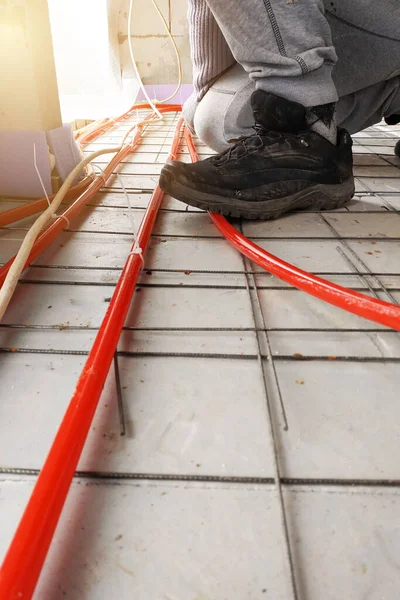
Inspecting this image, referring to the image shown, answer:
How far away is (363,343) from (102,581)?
50 cm

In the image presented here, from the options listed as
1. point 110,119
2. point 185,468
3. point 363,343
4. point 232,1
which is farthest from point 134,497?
point 110,119

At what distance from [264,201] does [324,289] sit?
47 cm

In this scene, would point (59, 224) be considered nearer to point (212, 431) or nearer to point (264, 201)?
point (264, 201)

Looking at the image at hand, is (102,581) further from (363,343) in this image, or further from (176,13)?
(176,13)

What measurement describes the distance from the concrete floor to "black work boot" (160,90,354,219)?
0.21m

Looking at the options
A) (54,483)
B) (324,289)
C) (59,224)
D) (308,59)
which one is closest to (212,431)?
(54,483)

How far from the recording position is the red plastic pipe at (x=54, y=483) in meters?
0.32

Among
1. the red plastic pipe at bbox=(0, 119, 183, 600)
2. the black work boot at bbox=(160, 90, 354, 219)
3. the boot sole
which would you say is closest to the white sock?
the black work boot at bbox=(160, 90, 354, 219)

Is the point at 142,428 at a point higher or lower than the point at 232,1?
lower

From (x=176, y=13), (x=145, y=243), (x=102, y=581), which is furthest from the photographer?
(x=176, y=13)

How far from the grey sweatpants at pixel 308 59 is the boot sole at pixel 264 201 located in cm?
24

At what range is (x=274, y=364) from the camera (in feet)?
2.08

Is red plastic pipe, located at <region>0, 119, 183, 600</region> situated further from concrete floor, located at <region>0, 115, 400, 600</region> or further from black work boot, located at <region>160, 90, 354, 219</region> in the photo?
black work boot, located at <region>160, 90, 354, 219</region>

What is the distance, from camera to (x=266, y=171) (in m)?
1.11
